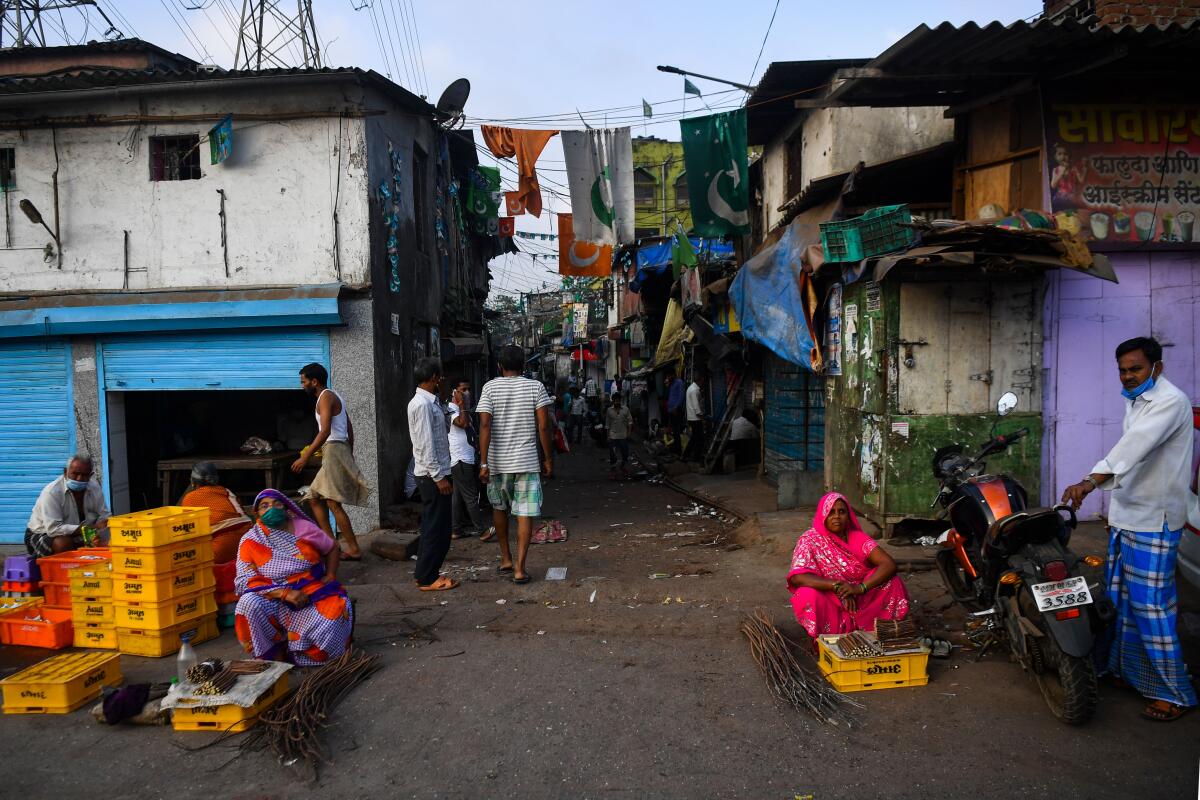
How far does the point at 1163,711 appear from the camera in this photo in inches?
149

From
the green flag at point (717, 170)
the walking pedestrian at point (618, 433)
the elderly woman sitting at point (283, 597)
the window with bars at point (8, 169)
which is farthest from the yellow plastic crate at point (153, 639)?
the walking pedestrian at point (618, 433)

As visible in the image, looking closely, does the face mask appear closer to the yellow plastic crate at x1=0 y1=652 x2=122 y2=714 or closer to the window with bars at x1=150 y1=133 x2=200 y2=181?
the yellow plastic crate at x1=0 y1=652 x2=122 y2=714

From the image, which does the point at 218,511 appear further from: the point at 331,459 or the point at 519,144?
the point at 519,144

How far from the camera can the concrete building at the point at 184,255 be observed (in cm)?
907

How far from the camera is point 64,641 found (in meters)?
5.37

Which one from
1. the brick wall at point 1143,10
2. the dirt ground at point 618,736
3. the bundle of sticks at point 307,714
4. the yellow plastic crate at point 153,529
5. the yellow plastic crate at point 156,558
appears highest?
the brick wall at point 1143,10

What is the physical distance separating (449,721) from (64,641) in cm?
329

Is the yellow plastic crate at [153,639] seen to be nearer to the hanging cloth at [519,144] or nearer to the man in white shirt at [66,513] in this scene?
the man in white shirt at [66,513]

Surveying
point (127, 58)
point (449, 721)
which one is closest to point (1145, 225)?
point (449, 721)

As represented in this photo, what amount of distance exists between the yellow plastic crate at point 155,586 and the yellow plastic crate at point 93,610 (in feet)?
0.58

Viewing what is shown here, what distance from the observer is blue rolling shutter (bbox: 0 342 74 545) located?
9523mm

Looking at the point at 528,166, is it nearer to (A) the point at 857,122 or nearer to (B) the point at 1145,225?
(A) the point at 857,122

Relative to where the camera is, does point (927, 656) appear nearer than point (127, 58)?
Yes

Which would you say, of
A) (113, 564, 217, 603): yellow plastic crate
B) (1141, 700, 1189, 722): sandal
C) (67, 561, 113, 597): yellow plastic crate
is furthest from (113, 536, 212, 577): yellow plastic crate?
(1141, 700, 1189, 722): sandal
